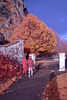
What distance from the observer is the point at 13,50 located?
10305 millimetres

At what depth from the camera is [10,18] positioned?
35.2 meters

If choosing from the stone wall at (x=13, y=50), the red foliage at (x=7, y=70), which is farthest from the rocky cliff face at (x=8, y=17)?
the red foliage at (x=7, y=70)

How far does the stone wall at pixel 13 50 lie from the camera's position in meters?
9.83

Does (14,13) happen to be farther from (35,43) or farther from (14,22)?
(35,43)

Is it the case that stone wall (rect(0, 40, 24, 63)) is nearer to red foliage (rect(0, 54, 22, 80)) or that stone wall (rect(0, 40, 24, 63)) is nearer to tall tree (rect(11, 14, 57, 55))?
red foliage (rect(0, 54, 22, 80))

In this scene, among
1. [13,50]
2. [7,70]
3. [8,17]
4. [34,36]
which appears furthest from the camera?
[8,17]

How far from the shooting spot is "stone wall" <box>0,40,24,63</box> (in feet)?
32.2

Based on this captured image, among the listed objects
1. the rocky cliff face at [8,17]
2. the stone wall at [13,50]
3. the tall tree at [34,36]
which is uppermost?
the rocky cliff face at [8,17]

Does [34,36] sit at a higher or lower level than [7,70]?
higher

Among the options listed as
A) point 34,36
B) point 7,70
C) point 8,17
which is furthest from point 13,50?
point 8,17

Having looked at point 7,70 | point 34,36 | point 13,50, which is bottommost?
point 7,70

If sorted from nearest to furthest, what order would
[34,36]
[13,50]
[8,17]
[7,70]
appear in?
[7,70]
[13,50]
[34,36]
[8,17]

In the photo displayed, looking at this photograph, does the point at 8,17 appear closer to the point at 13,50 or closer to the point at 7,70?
the point at 13,50

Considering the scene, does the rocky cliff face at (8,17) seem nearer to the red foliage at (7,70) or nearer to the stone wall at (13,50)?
the stone wall at (13,50)
